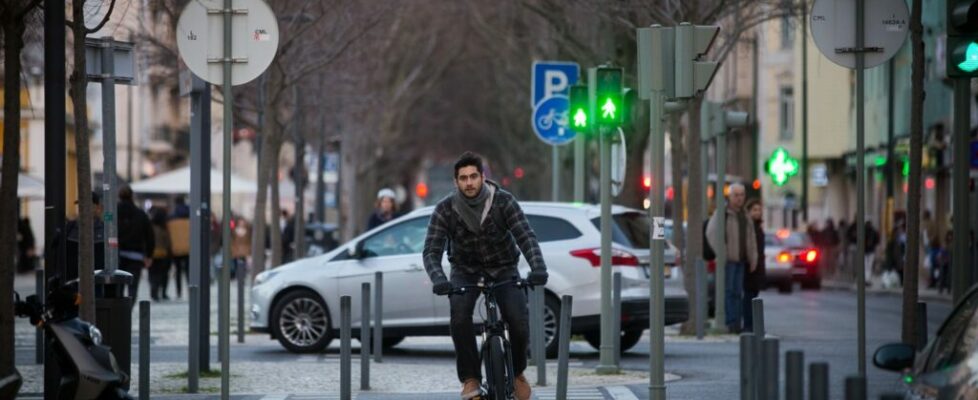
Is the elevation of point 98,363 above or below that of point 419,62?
below

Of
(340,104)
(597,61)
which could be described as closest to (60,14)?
(597,61)

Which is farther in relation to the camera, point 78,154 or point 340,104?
point 340,104

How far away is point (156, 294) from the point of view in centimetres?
3550

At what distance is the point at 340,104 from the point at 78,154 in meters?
31.7

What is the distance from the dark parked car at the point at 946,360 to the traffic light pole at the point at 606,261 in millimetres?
8926

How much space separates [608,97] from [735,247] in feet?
22.4

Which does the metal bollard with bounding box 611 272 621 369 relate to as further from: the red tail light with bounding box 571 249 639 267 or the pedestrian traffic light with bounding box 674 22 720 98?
the pedestrian traffic light with bounding box 674 22 720 98

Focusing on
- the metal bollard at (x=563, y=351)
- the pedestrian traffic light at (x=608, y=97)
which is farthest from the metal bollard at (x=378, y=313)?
the metal bollard at (x=563, y=351)

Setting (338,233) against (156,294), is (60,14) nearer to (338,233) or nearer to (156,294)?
(156,294)

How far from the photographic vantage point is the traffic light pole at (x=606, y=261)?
57.6ft

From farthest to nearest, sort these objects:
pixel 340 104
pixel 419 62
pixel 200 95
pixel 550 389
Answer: pixel 419 62
pixel 340 104
pixel 200 95
pixel 550 389

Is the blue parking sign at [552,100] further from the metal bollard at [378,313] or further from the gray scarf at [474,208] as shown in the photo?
the gray scarf at [474,208]

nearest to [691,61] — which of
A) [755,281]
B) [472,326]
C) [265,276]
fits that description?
[472,326]

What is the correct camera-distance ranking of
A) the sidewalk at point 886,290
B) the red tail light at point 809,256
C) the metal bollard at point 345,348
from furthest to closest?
the red tail light at point 809,256 → the sidewalk at point 886,290 → the metal bollard at point 345,348
